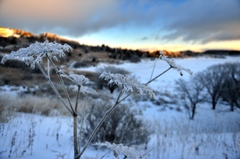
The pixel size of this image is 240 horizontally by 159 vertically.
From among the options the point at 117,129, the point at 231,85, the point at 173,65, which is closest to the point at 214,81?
→ the point at 231,85

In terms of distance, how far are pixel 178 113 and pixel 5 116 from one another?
9.45m

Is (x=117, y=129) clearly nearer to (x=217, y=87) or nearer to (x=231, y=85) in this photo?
(x=231, y=85)

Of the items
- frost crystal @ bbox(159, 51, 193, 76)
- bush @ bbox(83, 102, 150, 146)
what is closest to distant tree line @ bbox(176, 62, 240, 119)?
bush @ bbox(83, 102, 150, 146)

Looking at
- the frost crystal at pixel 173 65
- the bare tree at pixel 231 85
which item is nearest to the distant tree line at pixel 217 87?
the bare tree at pixel 231 85

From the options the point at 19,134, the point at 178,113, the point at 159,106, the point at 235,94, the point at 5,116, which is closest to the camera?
the point at 19,134

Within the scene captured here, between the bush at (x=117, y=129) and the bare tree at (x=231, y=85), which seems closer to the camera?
the bush at (x=117, y=129)

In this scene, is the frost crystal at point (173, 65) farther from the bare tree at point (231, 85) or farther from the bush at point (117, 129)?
the bare tree at point (231, 85)

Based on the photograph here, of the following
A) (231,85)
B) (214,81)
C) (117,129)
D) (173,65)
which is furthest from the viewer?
(214,81)

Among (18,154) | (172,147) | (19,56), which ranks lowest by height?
(172,147)

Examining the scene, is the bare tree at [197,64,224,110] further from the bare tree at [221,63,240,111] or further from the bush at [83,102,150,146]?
the bush at [83,102,150,146]

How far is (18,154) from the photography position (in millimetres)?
2275

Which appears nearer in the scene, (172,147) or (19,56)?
(19,56)

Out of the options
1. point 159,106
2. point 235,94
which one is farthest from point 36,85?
point 235,94

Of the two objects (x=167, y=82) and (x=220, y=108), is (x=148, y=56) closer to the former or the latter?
(x=167, y=82)
